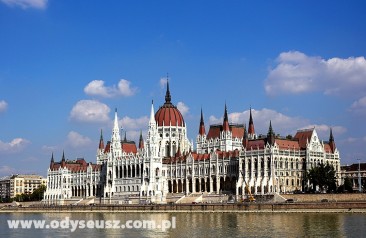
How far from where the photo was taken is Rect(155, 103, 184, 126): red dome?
521 ft

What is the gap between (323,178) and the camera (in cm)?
11406

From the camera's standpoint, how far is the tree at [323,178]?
374ft

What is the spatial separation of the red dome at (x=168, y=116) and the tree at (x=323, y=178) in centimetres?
5012

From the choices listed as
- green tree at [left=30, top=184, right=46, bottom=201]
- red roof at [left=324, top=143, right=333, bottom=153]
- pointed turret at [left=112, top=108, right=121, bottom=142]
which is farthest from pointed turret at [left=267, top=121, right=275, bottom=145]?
green tree at [left=30, top=184, right=46, bottom=201]

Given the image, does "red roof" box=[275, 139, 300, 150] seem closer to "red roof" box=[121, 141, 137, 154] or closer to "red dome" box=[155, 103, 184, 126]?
"red dome" box=[155, 103, 184, 126]

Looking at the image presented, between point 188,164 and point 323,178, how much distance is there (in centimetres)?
3660

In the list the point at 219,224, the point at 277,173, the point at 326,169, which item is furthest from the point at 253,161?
the point at 219,224

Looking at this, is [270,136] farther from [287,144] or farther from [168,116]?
[168,116]

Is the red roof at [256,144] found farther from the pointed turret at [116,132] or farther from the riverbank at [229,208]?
the pointed turret at [116,132]

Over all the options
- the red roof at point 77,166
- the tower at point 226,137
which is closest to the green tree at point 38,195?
the red roof at point 77,166

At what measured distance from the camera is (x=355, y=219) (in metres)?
78.6

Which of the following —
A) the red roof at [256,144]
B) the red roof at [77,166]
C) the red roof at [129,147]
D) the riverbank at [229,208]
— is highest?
the red roof at [129,147]

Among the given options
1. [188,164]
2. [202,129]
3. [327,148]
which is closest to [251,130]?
[202,129]

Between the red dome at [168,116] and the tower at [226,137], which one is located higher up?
the red dome at [168,116]
